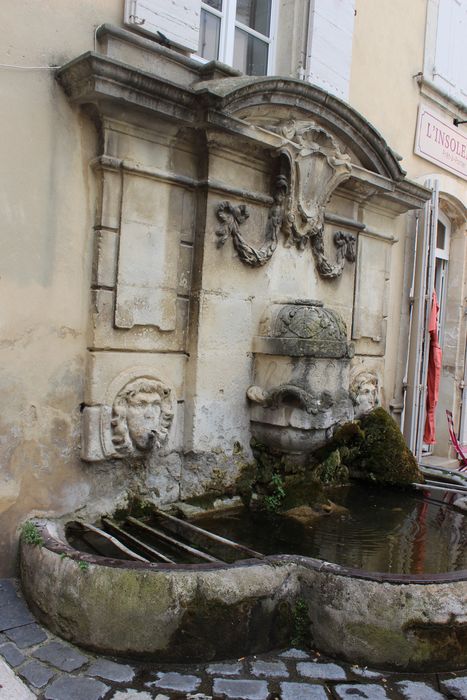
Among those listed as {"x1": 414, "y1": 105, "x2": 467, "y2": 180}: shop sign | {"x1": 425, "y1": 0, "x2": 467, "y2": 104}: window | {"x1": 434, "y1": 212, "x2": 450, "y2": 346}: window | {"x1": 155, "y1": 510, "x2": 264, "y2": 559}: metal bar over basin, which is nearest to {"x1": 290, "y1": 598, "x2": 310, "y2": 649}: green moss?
{"x1": 155, "y1": 510, "x2": 264, "y2": 559}: metal bar over basin

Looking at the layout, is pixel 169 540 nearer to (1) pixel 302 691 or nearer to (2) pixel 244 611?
(2) pixel 244 611

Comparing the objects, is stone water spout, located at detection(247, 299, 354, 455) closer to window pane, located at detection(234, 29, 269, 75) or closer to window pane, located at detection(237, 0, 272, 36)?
window pane, located at detection(234, 29, 269, 75)

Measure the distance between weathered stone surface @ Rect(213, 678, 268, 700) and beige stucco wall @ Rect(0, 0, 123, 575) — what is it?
4.78 feet

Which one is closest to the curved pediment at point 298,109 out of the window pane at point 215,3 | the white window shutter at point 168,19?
the white window shutter at point 168,19

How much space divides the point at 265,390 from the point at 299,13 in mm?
3173

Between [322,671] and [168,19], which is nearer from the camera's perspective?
[322,671]

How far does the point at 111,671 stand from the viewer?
254cm

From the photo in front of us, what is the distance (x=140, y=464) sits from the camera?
392 cm

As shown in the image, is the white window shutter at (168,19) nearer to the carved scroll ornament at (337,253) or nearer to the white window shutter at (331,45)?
the white window shutter at (331,45)

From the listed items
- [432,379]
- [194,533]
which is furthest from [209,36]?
[432,379]

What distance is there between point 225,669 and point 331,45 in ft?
15.8

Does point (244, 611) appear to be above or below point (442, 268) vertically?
below

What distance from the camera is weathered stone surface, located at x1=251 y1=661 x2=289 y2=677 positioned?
2.59 m

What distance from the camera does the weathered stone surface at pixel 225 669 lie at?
2.57 meters
